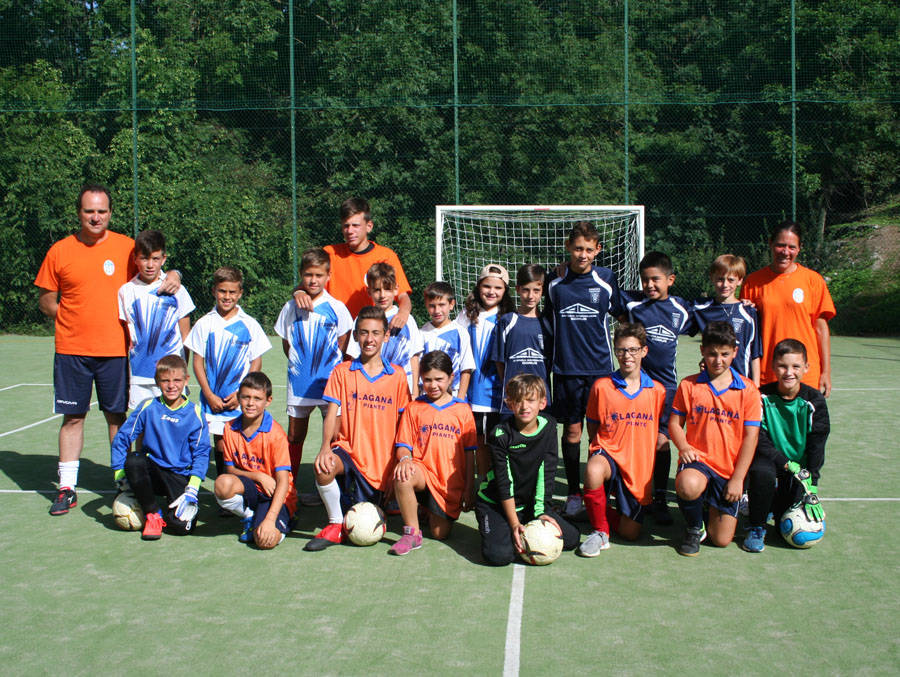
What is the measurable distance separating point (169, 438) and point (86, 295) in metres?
1.09

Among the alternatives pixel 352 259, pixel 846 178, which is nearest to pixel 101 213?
pixel 352 259

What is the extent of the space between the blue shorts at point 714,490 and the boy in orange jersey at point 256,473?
2.11 meters

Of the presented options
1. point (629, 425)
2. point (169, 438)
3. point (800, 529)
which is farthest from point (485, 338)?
point (800, 529)

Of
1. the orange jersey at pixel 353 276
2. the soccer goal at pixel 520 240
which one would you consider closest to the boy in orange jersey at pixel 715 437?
the orange jersey at pixel 353 276

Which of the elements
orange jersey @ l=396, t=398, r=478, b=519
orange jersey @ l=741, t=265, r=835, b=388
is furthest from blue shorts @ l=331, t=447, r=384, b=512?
orange jersey @ l=741, t=265, r=835, b=388

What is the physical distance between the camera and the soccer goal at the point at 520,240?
37.9 ft

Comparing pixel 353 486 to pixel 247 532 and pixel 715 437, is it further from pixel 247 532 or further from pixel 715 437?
pixel 715 437

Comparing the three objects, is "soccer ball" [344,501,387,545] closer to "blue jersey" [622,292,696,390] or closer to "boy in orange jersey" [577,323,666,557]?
"boy in orange jersey" [577,323,666,557]

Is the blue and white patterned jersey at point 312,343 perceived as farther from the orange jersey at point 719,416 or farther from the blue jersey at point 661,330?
the orange jersey at point 719,416

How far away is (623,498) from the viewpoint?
4707mm

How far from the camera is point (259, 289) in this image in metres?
17.0

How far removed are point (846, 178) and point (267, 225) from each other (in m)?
12.6

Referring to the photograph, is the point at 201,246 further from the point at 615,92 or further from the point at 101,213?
the point at 101,213

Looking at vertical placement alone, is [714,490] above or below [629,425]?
below
